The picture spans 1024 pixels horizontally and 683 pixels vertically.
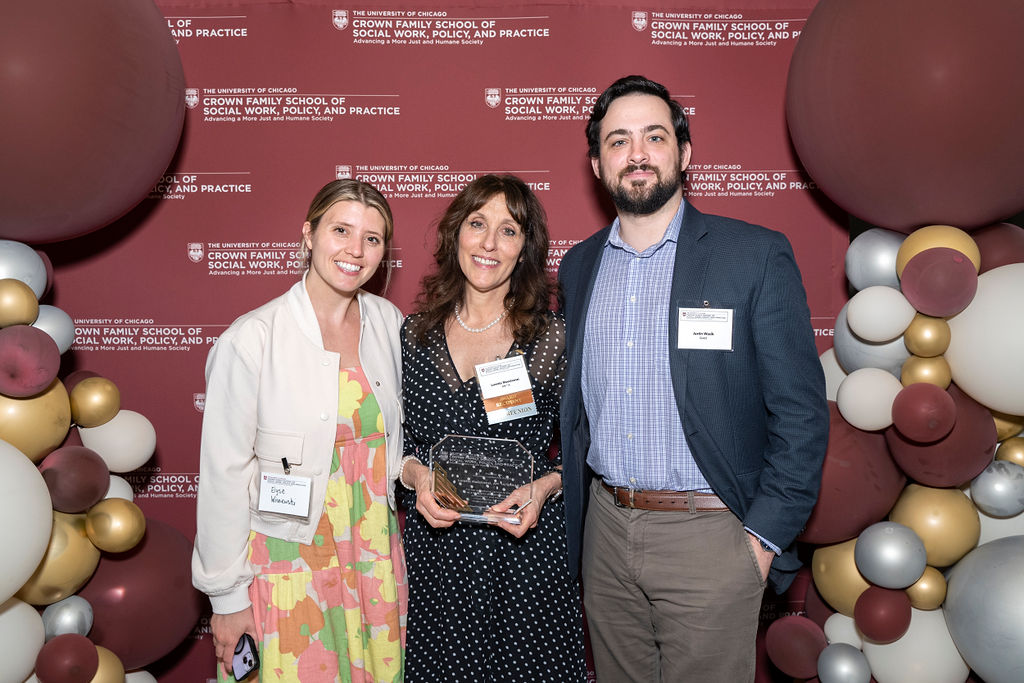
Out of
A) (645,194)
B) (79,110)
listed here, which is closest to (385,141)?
(79,110)

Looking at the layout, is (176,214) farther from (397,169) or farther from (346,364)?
(346,364)

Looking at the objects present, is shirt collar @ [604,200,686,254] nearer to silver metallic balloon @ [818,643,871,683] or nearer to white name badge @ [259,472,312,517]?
white name badge @ [259,472,312,517]

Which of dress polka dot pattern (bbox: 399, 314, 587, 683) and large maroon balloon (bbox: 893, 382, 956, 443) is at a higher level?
large maroon balloon (bbox: 893, 382, 956, 443)

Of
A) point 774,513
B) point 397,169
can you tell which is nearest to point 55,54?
point 397,169

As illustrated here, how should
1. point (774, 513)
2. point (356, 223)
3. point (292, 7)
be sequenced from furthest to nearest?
point (292, 7), point (356, 223), point (774, 513)

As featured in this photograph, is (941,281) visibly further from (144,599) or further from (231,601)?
(144,599)

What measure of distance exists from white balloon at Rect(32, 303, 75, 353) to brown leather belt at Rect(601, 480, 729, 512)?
187 cm

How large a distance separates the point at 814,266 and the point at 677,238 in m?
1.22

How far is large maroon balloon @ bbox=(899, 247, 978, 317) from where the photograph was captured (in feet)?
6.98

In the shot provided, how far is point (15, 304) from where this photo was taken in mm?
2141

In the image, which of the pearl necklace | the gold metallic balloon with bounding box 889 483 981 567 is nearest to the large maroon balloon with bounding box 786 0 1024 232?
the gold metallic balloon with bounding box 889 483 981 567

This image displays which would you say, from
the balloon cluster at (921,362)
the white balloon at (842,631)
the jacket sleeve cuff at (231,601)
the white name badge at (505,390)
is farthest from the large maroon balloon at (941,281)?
the jacket sleeve cuff at (231,601)

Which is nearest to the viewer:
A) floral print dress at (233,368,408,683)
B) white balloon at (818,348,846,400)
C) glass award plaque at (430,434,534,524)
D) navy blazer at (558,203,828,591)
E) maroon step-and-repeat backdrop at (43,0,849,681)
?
navy blazer at (558,203,828,591)

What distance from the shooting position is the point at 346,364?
2221mm
